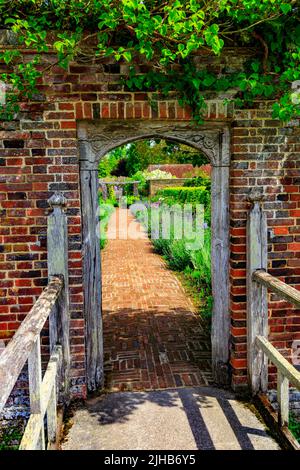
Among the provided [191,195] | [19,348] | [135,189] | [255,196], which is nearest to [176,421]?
[19,348]

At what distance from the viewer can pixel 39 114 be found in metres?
3.61

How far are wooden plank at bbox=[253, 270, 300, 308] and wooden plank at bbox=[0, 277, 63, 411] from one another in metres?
1.71

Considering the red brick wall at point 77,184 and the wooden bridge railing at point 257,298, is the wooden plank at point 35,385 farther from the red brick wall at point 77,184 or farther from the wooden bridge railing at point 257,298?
the wooden bridge railing at point 257,298

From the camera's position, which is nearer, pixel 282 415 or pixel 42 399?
pixel 42 399

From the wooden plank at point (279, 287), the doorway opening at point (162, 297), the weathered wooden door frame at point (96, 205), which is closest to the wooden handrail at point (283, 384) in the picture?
the wooden plank at point (279, 287)

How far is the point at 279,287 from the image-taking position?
3232 mm

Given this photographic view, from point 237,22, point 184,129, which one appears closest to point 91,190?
point 184,129

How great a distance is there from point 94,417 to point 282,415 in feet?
5.15

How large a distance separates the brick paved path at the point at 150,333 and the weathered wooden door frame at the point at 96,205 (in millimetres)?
421

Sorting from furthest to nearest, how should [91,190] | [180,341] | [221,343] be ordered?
1. [180,341]
2. [221,343]
3. [91,190]

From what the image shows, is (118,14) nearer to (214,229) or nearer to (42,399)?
(214,229)

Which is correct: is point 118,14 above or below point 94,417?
above
